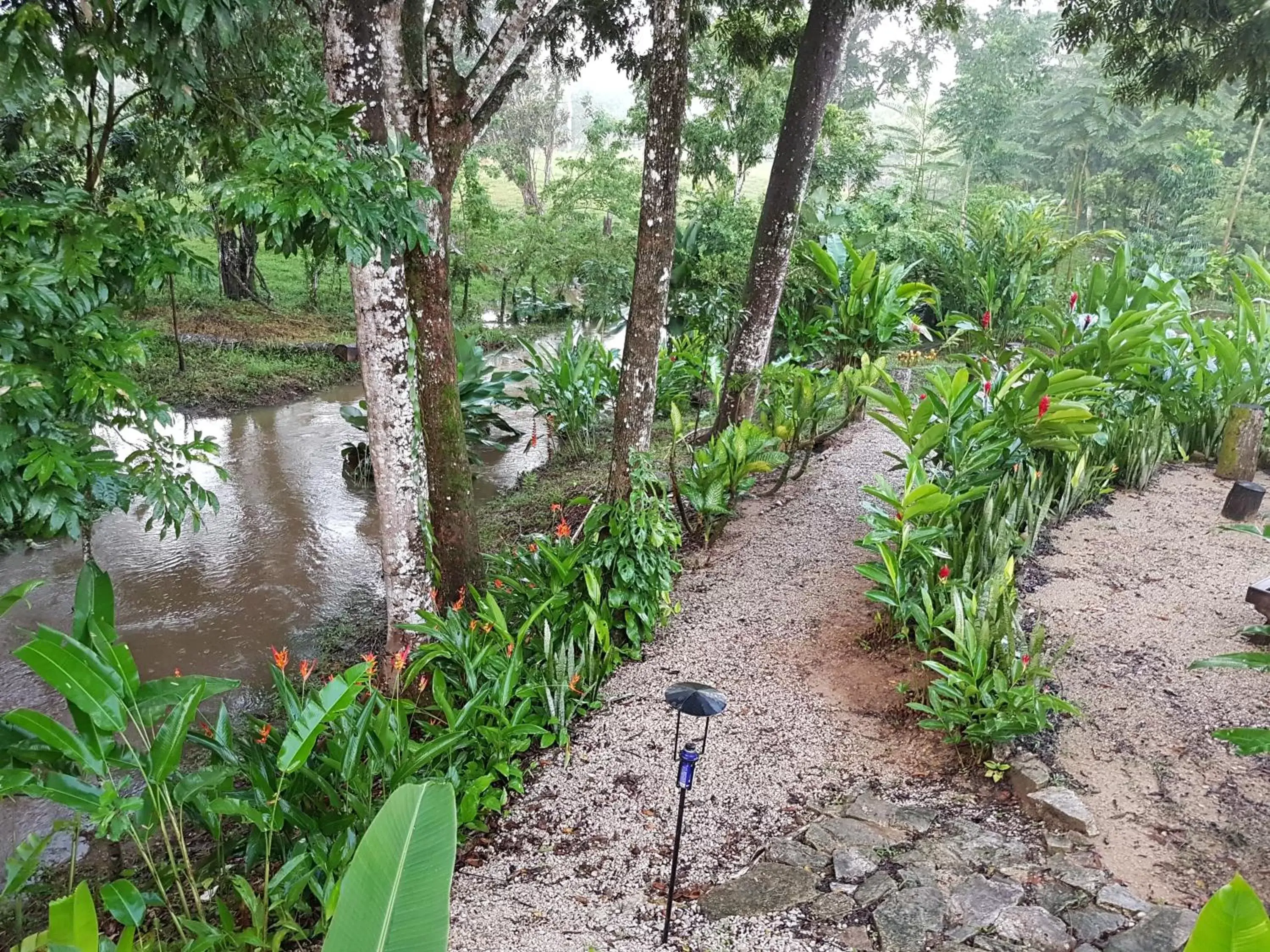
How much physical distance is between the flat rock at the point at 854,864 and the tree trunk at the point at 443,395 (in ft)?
6.70

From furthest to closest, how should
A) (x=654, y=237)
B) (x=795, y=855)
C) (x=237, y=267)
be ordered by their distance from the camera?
(x=237, y=267) → (x=654, y=237) → (x=795, y=855)

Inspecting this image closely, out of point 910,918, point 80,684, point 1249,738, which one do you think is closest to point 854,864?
point 910,918

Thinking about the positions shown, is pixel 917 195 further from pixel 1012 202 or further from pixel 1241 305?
pixel 1241 305

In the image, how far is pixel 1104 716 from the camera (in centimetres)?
267

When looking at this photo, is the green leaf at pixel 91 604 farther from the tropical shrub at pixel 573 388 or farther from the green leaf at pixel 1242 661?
the tropical shrub at pixel 573 388

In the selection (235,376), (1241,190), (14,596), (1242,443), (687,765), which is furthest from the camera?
(1241,190)

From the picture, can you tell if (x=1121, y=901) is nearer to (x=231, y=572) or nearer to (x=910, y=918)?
(x=910, y=918)

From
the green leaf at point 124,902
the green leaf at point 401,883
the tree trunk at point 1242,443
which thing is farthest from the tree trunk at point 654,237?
the tree trunk at point 1242,443

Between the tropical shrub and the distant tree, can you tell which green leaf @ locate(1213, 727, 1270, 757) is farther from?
the tropical shrub

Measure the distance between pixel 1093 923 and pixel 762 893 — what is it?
2.58 feet

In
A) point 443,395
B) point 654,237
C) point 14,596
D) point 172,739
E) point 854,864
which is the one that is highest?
point 654,237

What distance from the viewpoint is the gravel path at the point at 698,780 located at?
2062 millimetres

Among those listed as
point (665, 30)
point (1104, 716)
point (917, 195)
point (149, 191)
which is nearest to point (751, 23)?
point (665, 30)

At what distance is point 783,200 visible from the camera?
4.82m
